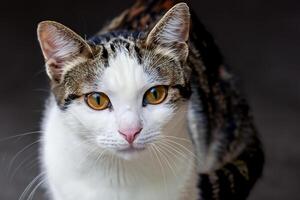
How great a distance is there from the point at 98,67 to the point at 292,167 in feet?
3.03

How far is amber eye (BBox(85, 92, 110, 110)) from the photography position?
4.40ft

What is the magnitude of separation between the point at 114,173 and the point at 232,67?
1.05 m

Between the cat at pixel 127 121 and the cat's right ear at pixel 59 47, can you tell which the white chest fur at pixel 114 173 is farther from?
the cat's right ear at pixel 59 47

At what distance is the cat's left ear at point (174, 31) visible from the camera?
4.52 ft

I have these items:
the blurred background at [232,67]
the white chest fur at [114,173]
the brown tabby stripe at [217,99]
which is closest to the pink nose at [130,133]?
the white chest fur at [114,173]

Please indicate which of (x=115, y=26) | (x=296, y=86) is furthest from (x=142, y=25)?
(x=296, y=86)

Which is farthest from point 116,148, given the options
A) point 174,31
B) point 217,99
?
point 217,99

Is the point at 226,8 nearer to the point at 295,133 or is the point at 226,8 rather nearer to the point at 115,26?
the point at 295,133

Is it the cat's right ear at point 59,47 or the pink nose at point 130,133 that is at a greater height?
the cat's right ear at point 59,47

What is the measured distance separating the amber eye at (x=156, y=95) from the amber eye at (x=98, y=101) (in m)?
0.08

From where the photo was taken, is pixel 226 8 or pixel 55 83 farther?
pixel 226 8

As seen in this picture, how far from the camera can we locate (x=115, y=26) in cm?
193

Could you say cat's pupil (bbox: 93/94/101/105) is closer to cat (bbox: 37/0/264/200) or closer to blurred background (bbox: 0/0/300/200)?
cat (bbox: 37/0/264/200)

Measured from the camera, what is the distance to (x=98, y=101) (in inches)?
53.1
